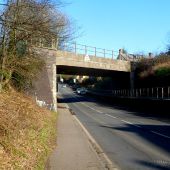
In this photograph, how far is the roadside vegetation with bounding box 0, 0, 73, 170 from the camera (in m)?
12.1

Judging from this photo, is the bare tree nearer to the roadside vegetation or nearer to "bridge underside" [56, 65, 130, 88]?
the roadside vegetation

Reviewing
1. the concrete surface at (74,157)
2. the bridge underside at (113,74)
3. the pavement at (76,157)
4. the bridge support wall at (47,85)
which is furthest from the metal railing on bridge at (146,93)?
the pavement at (76,157)

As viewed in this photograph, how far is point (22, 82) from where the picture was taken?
105 ft

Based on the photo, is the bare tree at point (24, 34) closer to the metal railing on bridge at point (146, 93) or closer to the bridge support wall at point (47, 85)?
the bridge support wall at point (47, 85)

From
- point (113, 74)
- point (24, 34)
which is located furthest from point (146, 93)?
point (24, 34)

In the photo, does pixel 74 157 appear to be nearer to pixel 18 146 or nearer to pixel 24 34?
pixel 18 146

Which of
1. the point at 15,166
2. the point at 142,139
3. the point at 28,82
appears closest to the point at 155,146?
the point at 142,139

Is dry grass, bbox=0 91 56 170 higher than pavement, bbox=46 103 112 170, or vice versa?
dry grass, bbox=0 91 56 170

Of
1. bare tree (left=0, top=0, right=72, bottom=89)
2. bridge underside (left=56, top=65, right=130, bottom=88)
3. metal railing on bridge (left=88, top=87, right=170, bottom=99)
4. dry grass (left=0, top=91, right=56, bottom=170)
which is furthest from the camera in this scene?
bridge underside (left=56, top=65, right=130, bottom=88)

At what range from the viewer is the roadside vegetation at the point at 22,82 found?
39.7 ft

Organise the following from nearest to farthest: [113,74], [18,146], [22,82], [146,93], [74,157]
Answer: [18,146] → [74,157] → [22,82] → [146,93] → [113,74]

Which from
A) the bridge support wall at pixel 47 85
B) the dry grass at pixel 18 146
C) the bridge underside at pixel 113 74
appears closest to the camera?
the dry grass at pixel 18 146

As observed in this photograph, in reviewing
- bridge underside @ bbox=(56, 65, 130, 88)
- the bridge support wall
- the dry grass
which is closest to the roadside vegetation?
the dry grass

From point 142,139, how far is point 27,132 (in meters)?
7.18
